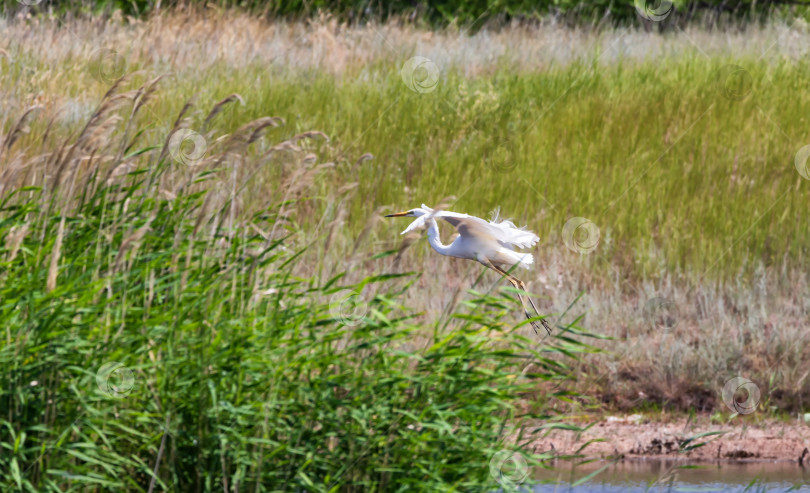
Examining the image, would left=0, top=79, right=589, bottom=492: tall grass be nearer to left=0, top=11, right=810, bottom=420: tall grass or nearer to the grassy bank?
left=0, top=11, right=810, bottom=420: tall grass

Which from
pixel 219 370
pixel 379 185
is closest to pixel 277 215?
pixel 219 370

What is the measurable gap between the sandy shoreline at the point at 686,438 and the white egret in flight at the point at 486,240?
1.98m

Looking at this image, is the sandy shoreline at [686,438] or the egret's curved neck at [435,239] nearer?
the egret's curved neck at [435,239]

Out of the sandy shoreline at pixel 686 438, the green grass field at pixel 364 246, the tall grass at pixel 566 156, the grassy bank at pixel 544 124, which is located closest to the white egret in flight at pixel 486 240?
the green grass field at pixel 364 246

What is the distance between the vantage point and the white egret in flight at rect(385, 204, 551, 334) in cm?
389

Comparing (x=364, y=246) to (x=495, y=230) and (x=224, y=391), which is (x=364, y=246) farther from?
(x=224, y=391)

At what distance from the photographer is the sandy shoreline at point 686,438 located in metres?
5.89

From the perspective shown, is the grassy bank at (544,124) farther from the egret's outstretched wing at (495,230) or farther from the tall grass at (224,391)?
the tall grass at (224,391)

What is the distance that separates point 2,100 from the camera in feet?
27.5

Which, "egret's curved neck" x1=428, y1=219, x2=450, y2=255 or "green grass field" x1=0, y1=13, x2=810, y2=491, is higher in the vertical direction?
"egret's curved neck" x1=428, y1=219, x2=450, y2=255

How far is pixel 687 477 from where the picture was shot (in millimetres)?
5555

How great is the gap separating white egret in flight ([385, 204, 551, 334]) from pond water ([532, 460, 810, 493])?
1.48m

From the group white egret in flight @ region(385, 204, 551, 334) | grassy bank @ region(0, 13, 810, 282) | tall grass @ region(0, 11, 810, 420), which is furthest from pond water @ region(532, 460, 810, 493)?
grassy bank @ region(0, 13, 810, 282)

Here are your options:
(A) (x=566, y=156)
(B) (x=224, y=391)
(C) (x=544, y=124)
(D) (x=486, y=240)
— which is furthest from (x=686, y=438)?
(C) (x=544, y=124)
